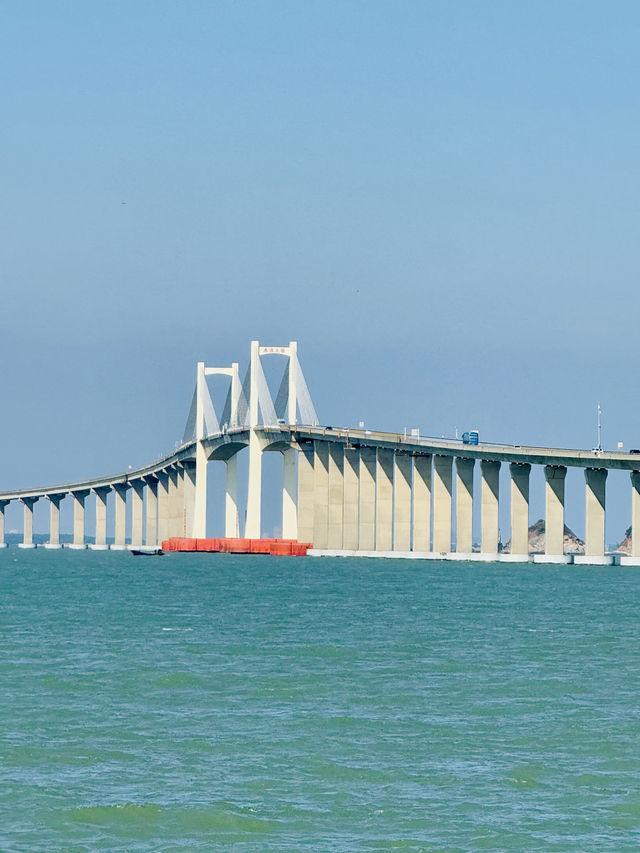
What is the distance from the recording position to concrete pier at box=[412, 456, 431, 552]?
132125 millimetres

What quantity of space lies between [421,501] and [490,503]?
1079 centimetres

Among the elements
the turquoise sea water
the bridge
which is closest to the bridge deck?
the bridge

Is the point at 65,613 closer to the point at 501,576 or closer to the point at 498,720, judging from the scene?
the point at 498,720

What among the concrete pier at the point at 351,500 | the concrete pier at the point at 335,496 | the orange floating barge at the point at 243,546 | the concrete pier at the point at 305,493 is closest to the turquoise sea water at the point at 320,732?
the concrete pier at the point at 351,500

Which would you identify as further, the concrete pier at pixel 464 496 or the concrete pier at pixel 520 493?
the concrete pier at pixel 464 496

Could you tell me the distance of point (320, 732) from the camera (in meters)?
30.3

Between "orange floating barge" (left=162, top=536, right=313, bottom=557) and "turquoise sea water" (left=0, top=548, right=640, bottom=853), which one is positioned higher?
"orange floating barge" (left=162, top=536, right=313, bottom=557)

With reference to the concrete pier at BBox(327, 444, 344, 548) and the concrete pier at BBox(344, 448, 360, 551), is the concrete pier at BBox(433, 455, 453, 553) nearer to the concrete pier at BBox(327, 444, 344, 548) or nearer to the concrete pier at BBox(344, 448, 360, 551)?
the concrete pier at BBox(344, 448, 360, 551)

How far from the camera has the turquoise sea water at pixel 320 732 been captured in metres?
22.8

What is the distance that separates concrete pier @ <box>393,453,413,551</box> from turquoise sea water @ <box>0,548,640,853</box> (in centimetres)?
7239

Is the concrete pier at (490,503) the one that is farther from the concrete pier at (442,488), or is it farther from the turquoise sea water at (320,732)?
the turquoise sea water at (320,732)

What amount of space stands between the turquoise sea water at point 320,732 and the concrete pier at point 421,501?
230 ft

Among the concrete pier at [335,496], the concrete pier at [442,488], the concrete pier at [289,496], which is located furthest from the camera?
the concrete pier at [289,496]

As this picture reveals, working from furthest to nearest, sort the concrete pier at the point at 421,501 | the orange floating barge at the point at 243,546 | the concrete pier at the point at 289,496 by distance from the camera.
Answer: the concrete pier at the point at 289,496
the orange floating barge at the point at 243,546
the concrete pier at the point at 421,501
